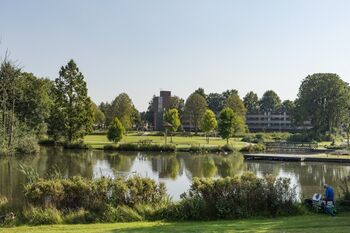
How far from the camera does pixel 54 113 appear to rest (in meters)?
63.8

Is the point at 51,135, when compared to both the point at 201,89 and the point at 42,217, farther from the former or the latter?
the point at 201,89

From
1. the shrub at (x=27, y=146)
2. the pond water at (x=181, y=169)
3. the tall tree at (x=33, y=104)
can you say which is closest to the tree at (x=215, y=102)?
the tall tree at (x=33, y=104)

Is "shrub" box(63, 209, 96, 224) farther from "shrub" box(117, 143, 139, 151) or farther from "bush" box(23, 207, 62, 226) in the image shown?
"shrub" box(117, 143, 139, 151)

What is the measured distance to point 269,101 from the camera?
6230 inches

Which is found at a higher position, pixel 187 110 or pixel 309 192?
pixel 187 110

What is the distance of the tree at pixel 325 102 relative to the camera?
256 feet

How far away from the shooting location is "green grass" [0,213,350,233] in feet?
35.6

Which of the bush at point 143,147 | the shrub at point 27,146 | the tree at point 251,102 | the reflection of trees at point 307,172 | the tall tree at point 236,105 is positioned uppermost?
the tree at point 251,102

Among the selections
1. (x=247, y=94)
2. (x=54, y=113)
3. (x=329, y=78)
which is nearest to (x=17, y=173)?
(x=54, y=113)

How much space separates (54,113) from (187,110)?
164 feet

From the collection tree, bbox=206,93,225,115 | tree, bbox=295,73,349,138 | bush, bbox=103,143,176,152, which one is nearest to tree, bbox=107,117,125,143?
bush, bbox=103,143,176,152

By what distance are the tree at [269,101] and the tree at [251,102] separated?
4.10m

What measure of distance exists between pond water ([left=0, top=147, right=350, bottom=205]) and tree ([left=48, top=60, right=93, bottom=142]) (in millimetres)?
19548

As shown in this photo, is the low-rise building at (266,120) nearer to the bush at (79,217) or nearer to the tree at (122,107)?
the tree at (122,107)
